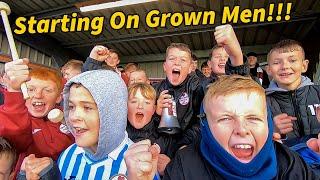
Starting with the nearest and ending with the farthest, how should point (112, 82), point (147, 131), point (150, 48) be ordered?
point (112, 82), point (147, 131), point (150, 48)

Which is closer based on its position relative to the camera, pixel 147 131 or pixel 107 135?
pixel 107 135

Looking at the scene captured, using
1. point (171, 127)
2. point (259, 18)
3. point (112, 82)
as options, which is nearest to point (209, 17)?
point (259, 18)

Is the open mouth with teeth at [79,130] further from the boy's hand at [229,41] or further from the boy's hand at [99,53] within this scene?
the boy's hand at [99,53]

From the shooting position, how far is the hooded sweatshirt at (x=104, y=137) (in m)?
1.55

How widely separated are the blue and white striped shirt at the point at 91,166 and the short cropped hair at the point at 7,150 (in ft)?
1.01

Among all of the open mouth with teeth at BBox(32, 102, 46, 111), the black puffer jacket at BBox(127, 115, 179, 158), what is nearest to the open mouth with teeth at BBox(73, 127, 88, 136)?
the open mouth with teeth at BBox(32, 102, 46, 111)

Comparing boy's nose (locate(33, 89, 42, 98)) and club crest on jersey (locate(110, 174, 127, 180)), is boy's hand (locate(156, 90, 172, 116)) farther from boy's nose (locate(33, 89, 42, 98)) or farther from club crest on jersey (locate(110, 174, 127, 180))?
club crest on jersey (locate(110, 174, 127, 180))

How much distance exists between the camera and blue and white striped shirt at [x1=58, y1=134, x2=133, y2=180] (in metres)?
1.55

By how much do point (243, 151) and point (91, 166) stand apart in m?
0.75

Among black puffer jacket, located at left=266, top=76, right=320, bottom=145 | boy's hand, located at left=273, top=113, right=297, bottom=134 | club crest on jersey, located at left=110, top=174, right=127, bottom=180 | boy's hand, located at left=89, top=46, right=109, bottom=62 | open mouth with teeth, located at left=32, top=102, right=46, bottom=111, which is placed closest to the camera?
club crest on jersey, located at left=110, top=174, right=127, bottom=180

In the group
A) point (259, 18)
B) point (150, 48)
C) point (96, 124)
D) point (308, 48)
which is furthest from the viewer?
point (150, 48)

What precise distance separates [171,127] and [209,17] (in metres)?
6.00

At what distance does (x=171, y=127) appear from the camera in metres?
2.60

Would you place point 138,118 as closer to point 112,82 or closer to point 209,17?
point 112,82
